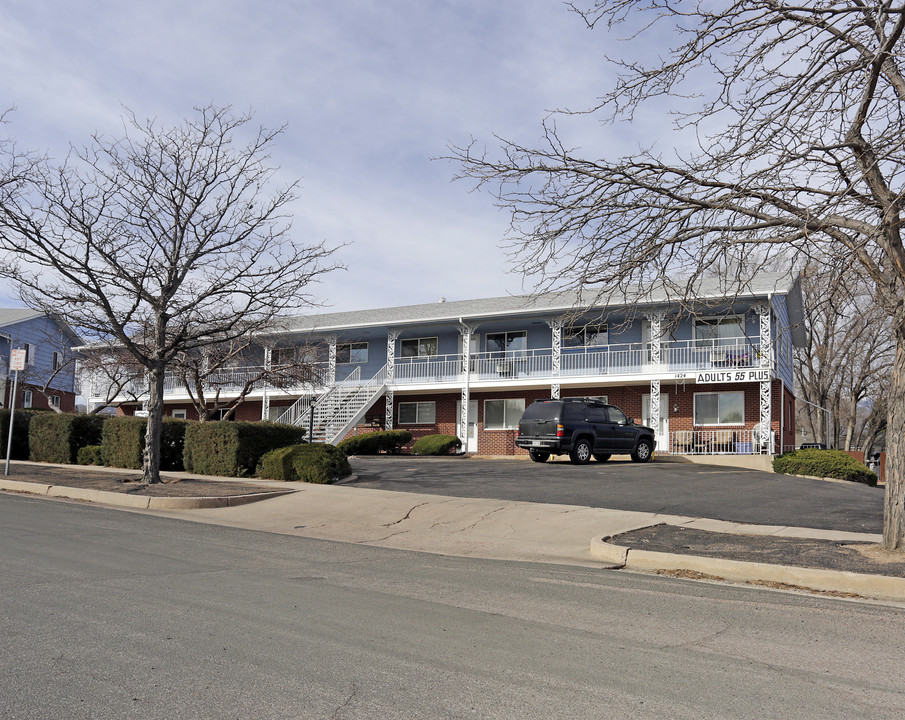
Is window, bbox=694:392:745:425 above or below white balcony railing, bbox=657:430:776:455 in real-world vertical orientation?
above

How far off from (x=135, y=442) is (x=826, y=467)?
1833 centimetres

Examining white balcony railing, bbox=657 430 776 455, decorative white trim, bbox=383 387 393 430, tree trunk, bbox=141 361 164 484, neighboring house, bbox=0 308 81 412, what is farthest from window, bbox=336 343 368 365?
tree trunk, bbox=141 361 164 484

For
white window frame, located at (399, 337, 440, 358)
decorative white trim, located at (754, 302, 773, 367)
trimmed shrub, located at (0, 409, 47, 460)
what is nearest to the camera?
trimmed shrub, located at (0, 409, 47, 460)

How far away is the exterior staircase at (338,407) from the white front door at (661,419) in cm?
1095

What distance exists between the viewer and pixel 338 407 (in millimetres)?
33125

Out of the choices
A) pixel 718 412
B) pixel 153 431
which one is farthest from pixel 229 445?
pixel 718 412

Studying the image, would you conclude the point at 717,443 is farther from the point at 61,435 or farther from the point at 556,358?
the point at 61,435

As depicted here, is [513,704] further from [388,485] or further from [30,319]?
[30,319]

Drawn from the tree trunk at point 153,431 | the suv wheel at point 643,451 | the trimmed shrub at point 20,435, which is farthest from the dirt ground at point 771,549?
the trimmed shrub at point 20,435

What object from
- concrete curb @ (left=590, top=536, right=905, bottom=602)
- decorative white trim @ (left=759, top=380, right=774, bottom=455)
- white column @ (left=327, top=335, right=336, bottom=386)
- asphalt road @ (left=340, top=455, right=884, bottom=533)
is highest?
white column @ (left=327, top=335, right=336, bottom=386)

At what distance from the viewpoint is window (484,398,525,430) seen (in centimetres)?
3366

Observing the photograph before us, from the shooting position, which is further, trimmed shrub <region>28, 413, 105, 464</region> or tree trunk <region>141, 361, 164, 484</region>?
trimmed shrub <region>28, 413, 105, 464</region>

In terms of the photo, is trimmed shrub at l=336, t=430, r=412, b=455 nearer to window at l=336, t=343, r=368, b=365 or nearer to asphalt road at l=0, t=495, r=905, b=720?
window at l=336, t=343, r=368, b=365

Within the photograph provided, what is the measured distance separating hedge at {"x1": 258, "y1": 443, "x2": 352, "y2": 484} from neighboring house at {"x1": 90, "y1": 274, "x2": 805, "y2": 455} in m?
8.04
